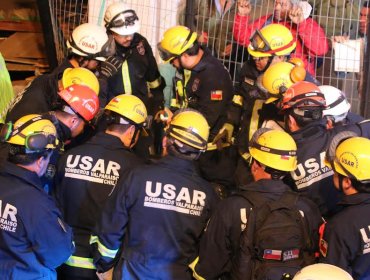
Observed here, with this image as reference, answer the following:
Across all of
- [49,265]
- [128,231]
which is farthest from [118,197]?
[49,265]

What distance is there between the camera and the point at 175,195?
452 cm

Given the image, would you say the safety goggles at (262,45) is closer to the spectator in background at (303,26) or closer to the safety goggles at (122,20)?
the spectator in background at (303,26)

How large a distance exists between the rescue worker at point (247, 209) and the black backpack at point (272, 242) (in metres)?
0.03

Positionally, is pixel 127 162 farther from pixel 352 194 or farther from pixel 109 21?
pixel 109 21

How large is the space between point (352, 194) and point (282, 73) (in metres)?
1.81

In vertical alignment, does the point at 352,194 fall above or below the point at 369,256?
above

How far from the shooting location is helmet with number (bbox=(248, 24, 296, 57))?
6496mm

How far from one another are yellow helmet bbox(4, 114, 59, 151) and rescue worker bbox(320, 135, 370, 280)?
1944 mm

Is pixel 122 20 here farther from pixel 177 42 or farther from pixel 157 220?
pixel 157 220

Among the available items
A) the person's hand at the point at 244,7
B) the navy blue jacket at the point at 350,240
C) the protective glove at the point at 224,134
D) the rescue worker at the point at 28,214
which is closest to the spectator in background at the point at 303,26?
the person's hand at the point at 244,7

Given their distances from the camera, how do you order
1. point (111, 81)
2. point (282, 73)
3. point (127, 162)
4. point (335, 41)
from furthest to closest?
point (335, 41) < point (111, 81) < point (282, 73) < point (127, 162)

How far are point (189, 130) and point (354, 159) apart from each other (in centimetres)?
118

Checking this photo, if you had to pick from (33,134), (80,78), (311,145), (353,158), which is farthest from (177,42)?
(353,158)

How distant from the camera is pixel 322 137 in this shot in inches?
206
